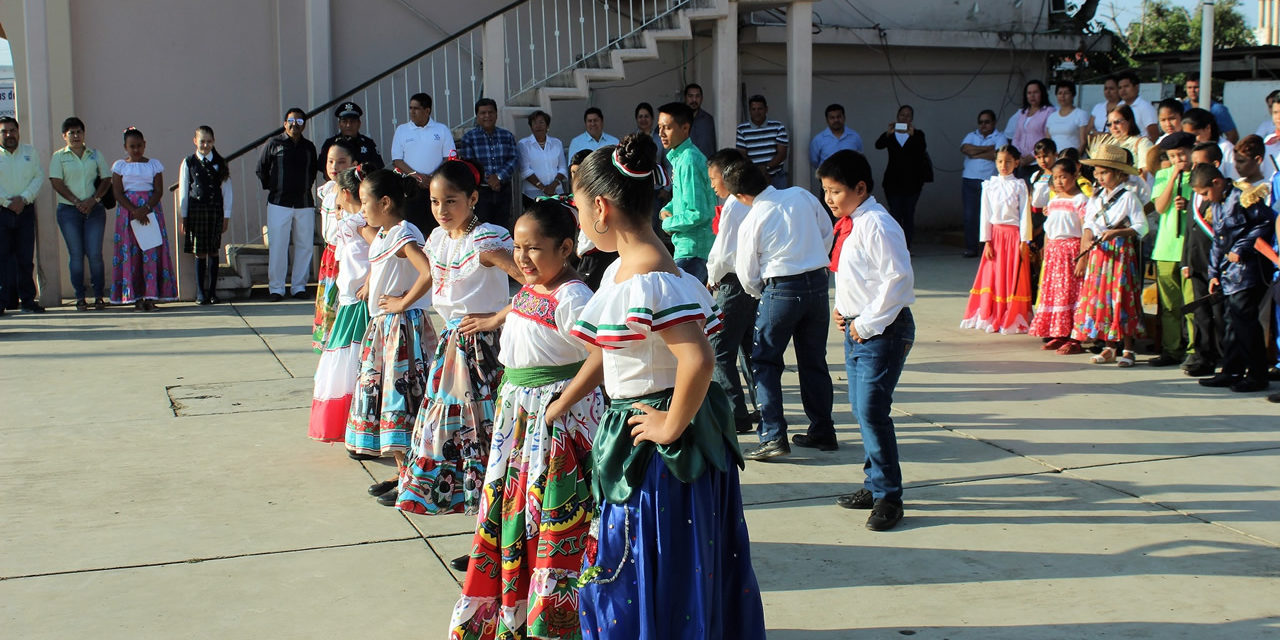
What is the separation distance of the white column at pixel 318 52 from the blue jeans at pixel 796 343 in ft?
27.0

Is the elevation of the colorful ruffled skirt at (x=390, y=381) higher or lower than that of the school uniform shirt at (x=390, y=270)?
lower

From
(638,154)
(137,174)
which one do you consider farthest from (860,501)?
(137,174)

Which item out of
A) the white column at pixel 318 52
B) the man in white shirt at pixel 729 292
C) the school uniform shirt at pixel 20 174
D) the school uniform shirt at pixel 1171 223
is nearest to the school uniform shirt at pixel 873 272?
the man in white shirt at pixel 729 292

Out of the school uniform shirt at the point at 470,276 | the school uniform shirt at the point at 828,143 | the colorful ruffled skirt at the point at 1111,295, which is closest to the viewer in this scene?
the school uniform shirt at the point at 470,276

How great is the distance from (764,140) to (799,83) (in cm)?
78

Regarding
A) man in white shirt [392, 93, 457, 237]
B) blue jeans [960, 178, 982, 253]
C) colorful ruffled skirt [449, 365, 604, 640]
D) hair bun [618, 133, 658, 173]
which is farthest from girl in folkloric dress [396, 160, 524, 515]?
blue jeans [960, 178, 982, 253]

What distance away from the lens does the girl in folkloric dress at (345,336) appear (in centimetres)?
598

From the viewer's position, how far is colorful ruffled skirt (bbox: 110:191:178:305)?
11.5 metres

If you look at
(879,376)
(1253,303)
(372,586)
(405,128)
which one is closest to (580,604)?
(372,586)

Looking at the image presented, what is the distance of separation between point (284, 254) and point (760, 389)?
7321 mm

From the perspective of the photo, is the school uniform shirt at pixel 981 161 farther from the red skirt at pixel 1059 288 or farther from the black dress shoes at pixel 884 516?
the black dress shoes at pixel 884 516

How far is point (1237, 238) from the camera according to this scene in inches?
297

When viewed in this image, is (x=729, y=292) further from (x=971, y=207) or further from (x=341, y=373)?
(x=971, y=207)

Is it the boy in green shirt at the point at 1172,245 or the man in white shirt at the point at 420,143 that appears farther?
the man in white shirt at the point at 420,143
